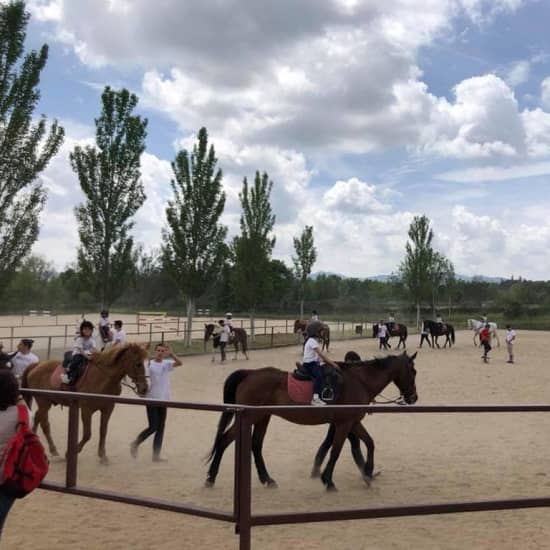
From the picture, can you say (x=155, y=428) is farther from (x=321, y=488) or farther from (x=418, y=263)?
(x=418, y=263)

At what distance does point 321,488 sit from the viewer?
21.4 feet

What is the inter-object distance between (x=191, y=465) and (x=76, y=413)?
1726 mm

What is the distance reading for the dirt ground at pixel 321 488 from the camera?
493cm

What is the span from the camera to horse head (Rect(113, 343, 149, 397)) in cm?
778

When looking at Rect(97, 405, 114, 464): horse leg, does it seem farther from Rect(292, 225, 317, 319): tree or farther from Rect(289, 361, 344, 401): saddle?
Rect(292, 225, 317, 319): tree

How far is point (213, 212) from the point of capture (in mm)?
27562

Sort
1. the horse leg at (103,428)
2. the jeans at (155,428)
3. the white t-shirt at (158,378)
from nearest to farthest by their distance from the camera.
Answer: the jeans at (155,428)
the horse leg at (103,428)
the white t-shirt at (158,378)

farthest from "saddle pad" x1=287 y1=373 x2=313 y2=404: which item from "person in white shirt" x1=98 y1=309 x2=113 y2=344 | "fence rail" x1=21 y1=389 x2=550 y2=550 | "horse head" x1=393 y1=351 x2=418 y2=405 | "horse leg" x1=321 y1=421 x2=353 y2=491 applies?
"person in white shirt" x1=98 y1=309 x2=113 y2=344

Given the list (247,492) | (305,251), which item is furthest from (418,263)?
(247,492)

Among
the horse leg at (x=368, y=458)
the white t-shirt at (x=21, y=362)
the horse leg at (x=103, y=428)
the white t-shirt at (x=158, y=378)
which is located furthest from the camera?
the white t-shirt at (x=21, y=362)

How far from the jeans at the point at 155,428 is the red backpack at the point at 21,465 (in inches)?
81.4

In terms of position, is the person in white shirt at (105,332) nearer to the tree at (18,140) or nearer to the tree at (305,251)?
the tree at (18,140)

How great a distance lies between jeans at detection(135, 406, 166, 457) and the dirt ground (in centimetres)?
11

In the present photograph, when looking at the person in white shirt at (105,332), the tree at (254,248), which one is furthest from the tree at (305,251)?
the person in white shirt at (105,332)
